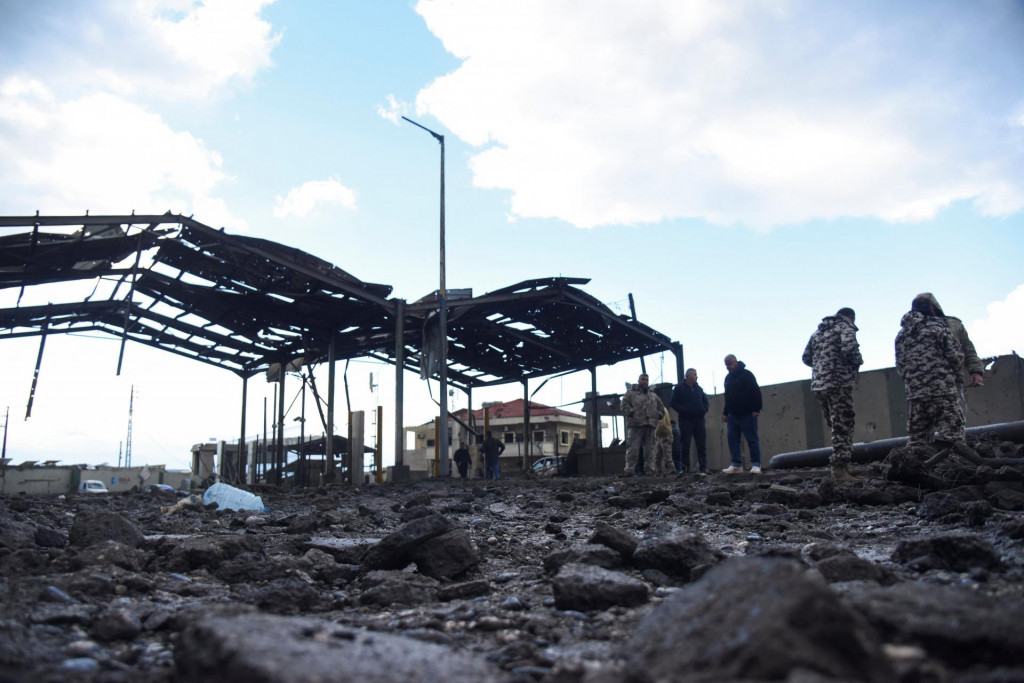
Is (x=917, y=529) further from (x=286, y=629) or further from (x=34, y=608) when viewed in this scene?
(x=34, y=608)

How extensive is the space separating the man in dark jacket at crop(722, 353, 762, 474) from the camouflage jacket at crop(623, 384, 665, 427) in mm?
1662

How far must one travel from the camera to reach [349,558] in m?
4.11

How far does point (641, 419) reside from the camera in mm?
11078

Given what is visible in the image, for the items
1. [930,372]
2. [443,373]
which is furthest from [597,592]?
[443,373]

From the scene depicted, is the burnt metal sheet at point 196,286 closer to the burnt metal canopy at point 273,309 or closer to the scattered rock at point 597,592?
the burnt metal canopy at point 273,309

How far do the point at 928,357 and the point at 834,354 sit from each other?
2.58 feet

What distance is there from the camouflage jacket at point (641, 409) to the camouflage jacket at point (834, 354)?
4240 mm

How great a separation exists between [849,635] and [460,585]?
2.03 m

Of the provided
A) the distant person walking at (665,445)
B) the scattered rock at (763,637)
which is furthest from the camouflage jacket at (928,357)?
the distant person walking at (665,445)

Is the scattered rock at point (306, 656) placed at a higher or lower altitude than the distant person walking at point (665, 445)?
lower

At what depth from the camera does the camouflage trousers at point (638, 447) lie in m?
11.3

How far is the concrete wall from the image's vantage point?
12.3 metres

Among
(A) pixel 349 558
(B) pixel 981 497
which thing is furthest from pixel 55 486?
(B) pixel 981 497

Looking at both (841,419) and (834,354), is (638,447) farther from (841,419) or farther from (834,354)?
(834,354)
